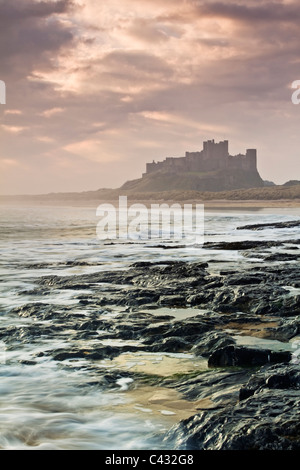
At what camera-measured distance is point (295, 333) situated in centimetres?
655

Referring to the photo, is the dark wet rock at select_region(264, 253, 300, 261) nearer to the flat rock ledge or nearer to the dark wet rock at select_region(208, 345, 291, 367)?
the dark wet rock at select_region(208, 345, 291, 367)

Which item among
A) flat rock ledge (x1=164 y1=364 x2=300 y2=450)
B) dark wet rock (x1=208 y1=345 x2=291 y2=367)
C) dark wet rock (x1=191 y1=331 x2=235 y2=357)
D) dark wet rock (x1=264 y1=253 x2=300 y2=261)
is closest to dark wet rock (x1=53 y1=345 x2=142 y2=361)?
dark wet rock (x1=191 y1=331 x2=235 y2=357)

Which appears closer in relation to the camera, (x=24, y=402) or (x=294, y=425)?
(x=294, y=425)

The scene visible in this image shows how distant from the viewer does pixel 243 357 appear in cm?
536

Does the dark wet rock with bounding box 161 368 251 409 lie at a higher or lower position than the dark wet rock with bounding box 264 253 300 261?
lower

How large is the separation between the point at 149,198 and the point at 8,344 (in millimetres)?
144038

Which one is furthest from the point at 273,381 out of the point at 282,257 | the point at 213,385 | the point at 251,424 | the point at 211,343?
the point at 282,257

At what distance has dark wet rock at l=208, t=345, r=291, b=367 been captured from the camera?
533cm

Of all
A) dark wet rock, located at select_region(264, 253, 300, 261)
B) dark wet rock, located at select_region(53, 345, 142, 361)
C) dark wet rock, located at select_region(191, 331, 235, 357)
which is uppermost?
dark wet rock, located at select_region(264, 253, 300, 261)

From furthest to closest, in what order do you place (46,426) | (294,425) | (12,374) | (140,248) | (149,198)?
1. (149,198)
2. (140,248)
3. (12,374)
4. (46,426)
5. (294,425)

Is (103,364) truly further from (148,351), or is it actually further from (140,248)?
(140,248)

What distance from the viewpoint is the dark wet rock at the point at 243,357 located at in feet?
17.5

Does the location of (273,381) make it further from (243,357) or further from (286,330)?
(286,330)

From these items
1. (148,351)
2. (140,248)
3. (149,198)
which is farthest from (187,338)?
(149,198)
